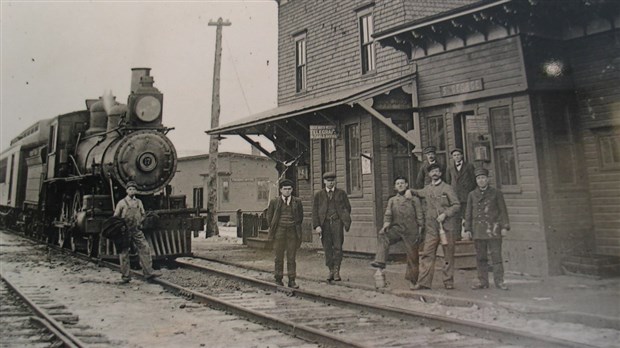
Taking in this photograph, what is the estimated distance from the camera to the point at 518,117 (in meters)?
8.56

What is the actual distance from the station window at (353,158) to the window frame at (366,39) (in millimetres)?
2090

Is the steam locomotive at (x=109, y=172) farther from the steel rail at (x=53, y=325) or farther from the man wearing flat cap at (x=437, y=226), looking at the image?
the man wearing flat cap at (x=437, y=226)

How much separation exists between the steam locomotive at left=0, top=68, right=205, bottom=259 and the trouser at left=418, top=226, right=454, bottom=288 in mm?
6065

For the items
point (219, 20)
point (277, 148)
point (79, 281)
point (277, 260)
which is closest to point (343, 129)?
point (277, 148)

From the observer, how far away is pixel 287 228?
7785 millimetres

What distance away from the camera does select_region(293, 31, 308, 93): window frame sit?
15094 mm

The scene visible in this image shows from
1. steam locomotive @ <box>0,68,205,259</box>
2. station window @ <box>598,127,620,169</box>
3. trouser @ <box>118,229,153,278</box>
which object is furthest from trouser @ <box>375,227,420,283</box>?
steam locomotive @ <box>0,68,205,259</box>

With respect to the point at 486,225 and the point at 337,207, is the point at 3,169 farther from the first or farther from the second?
the point at 486,225

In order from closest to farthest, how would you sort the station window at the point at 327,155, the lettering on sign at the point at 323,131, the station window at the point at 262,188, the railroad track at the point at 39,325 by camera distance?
1. the railroad track at the point at 39,325
2. the lettering on sign at the point at 323,131
3. the station window at the point at 327,155
4. the station window at the point at 262,188

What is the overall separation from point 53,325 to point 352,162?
25.0 ft

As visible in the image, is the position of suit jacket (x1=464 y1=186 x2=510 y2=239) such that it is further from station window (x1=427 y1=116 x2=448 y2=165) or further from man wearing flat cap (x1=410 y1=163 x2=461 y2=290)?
station window (x1=427 y1=116 x2=448 y2=165)

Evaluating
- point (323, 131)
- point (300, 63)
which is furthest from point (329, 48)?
point (323, 131)

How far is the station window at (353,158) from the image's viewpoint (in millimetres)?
11320

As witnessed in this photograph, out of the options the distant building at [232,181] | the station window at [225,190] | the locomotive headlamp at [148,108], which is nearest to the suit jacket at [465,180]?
the locomotive headlamp at [148,108]
